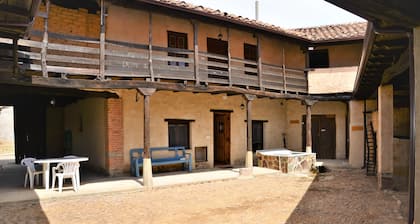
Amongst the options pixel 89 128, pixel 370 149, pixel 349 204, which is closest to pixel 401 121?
pixel 349 204

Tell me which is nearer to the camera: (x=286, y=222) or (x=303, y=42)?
(x=286, y=222)

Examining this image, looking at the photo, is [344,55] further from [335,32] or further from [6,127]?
[6,127]

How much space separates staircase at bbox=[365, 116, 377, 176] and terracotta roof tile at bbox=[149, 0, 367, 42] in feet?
13.9

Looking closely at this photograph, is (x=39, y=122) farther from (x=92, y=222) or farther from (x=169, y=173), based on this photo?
(x=92, y=222)

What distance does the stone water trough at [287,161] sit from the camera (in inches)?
517

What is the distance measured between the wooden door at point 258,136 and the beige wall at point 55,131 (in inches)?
370

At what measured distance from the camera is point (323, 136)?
56.4ft

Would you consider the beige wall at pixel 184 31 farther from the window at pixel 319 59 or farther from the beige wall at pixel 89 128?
the beige wall at pixel 89 128

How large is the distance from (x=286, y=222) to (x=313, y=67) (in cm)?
1257

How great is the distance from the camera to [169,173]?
12.3 meters

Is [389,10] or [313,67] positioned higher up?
[313,67]

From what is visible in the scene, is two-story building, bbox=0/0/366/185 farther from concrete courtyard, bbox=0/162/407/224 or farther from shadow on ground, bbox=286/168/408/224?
shadow on ground, bbox=286/168/408/224

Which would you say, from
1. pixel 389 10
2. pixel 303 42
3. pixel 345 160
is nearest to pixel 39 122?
pixel 303 42

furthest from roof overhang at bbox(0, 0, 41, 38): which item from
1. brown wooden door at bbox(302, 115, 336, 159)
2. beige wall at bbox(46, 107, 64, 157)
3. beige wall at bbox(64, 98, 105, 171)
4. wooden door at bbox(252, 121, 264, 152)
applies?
brown wooden door at bbox(302, 115, 336, 159)
